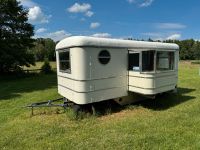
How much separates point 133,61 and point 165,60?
1595 millimetres

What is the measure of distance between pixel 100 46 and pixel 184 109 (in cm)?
380

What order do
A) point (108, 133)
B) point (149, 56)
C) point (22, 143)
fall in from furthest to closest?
point (149, 56), point (108, 133), point (22, 143)

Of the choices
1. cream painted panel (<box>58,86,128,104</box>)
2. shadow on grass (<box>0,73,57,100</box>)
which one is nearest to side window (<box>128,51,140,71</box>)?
cream painted panel (<box>58,86,128,104</box>)

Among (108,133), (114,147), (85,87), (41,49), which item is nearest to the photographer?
(114,147)

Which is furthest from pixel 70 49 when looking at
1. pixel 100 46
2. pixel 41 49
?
pixel 41 49

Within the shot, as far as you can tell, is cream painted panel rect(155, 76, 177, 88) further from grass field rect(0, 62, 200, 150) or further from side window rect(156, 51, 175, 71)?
grass field rect(0, 62, 200, 150)

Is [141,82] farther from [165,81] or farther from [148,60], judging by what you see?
[165,81]

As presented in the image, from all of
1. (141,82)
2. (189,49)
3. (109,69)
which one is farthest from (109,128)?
(189,49)

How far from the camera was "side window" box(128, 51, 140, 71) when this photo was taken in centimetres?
777

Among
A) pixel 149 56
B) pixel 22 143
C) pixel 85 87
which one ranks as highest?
pixel 149 56

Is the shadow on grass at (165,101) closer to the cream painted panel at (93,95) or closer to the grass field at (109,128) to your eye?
the grass field at (109,128)

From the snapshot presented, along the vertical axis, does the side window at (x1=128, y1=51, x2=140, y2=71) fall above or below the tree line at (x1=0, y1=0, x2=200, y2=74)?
below

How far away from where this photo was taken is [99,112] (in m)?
7.37

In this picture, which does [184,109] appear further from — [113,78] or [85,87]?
[85,87]
